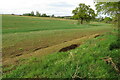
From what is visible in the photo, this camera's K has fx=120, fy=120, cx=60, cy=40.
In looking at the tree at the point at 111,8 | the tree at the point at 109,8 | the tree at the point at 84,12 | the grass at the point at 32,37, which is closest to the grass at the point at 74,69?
the grass at the point at 32,37

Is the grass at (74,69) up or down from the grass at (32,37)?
down

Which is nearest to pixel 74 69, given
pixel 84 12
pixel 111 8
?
A: pixel 111 8

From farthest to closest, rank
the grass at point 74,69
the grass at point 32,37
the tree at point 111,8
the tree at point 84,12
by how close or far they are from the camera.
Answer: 1. the tree at point 84,12
2. the tree at point 111,8
3. the grass at point 32,37
4. the grass at point 74,69

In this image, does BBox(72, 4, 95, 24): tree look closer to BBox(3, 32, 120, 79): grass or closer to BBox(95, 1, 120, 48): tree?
BBox(95, 1, 120, 48): tree

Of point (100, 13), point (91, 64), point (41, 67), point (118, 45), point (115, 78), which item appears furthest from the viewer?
point (100, 13)

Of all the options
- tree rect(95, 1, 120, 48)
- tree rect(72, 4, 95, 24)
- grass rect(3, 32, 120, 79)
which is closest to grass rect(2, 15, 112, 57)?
grass rect(3, 32, 120, 79)

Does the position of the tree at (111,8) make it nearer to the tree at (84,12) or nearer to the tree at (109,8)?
the tree at (109,8)

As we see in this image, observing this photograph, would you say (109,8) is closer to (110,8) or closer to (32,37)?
(110,8)

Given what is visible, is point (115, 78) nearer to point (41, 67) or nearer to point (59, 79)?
point (59, 79)

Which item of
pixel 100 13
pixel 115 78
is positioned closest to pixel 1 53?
pixel 115 78

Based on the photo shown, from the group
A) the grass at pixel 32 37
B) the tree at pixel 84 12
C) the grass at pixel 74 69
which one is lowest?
the grass at pixel 74 69

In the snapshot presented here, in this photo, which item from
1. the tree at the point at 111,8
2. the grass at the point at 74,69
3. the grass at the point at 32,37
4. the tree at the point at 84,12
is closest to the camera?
the grass at the point at 74,69

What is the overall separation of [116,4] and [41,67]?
1029 cm

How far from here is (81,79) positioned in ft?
13.8
